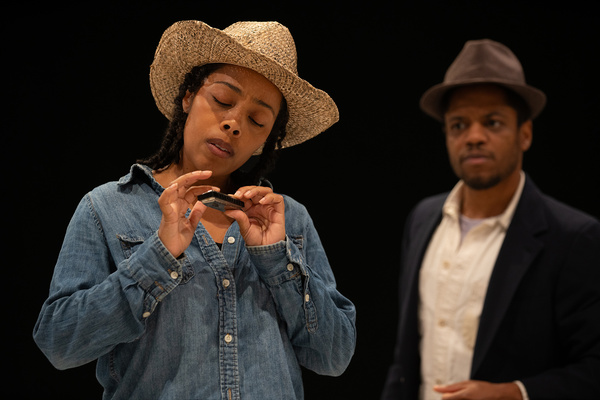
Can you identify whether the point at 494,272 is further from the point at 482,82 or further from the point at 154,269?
the point at 154,269

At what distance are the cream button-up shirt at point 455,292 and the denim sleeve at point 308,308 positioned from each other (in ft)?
1.87

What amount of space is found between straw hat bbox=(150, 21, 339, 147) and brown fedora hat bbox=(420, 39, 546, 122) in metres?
0.64

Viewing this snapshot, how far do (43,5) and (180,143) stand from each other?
50.1 inches

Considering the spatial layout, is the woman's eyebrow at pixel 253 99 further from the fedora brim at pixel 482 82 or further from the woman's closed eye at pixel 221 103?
the fedora brim at pixel 482 82

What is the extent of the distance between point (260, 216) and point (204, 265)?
194 mm

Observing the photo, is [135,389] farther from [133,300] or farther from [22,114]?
[22,114]

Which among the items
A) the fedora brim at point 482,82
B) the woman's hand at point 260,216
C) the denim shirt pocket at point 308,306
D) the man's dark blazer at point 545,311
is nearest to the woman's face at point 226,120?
the woman's hand at point 260,216

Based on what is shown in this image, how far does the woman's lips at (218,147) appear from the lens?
1870 millimetres

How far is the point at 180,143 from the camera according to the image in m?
2.00

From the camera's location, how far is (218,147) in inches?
73.9

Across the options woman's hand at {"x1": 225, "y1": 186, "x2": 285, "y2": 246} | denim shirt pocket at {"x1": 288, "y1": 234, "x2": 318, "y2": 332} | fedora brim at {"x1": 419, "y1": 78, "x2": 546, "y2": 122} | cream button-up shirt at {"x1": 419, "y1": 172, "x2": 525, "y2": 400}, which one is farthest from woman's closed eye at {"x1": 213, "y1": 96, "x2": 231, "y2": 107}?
cream button-up shirt at {"x1": 419, "y1": 172, "x2": 525, "y2": 400}

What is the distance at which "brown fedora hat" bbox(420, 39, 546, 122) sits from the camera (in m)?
1.33

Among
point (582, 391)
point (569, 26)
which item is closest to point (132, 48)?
point (569, 26)

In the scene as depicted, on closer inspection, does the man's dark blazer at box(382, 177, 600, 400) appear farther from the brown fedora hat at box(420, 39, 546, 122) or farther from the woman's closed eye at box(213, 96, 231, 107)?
the woman's closed eye at box(213, 96, 231, 107)
